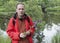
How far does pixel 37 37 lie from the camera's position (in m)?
5.92

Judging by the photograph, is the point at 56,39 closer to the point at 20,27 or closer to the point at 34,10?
the point at 34,10

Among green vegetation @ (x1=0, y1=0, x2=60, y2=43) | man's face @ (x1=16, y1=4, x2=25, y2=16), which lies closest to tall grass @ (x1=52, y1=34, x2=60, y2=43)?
green vegetation @ (x1=0, y1=0, x2=60, y2=43)

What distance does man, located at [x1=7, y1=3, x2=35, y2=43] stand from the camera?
363 centimetres

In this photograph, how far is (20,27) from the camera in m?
3.71

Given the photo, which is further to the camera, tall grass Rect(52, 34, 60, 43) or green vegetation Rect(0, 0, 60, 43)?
green vegetation Rect(0, 0, 60, 43)

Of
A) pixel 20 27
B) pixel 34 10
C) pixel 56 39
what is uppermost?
pixel 20 27

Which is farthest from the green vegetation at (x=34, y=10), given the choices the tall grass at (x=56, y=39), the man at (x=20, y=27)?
the man at (x=20, y=27)

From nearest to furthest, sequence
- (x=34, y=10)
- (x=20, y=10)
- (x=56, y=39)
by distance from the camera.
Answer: (x=20, y=10), (x=56, y=39), (x=34, y=10)

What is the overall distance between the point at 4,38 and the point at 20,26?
6.47 ft

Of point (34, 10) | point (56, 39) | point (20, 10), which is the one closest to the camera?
point (20, 10)

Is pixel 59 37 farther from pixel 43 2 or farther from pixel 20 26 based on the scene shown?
pixel 43 2

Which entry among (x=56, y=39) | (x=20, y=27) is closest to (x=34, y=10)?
(x=56, y=39)

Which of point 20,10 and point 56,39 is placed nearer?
point 20,10

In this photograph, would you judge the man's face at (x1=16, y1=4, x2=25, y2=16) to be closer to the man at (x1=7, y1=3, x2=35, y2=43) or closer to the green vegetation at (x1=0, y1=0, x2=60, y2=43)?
the man at (x1=7, y1=3, x2=35, y2=43)
